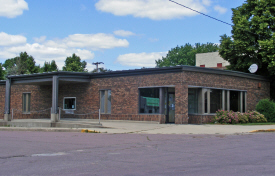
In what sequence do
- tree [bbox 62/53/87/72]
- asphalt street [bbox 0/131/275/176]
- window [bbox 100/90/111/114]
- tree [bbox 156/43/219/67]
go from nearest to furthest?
asphalt street [bbox 0/131/275/176] → window [bbox 100/90/111/114] → tree [bbox 62/53/87/72] → tree [bbox 156/43/219/67]

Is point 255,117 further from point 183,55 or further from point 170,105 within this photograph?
point 183,55

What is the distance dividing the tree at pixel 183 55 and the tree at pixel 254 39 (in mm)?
48777

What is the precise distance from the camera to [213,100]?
77.5 feet

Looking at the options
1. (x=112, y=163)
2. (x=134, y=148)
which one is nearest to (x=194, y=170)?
(x=112, y=163)

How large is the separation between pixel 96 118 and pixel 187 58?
199 ft

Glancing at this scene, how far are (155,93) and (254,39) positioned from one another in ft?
45.3

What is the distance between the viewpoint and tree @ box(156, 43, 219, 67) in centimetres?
8225

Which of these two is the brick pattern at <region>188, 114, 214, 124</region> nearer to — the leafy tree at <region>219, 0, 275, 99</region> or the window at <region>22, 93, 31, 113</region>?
the leafy tree at <region>219, 0, 275, 99</region>

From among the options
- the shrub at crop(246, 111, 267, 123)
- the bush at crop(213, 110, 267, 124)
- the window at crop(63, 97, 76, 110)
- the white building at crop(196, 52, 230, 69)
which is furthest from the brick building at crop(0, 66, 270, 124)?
the white building at crop(196, 52, 230, 69)

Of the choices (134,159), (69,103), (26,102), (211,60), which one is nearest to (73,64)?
(211,60)

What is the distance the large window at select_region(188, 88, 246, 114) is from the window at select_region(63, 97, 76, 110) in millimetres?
10352

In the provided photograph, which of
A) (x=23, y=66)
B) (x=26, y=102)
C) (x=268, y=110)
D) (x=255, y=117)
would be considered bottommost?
(x=255, y=117)

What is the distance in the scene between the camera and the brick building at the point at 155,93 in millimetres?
21897

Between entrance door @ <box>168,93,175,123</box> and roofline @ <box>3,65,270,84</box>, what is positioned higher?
roofline @ <box>3,65,270,84</box>
